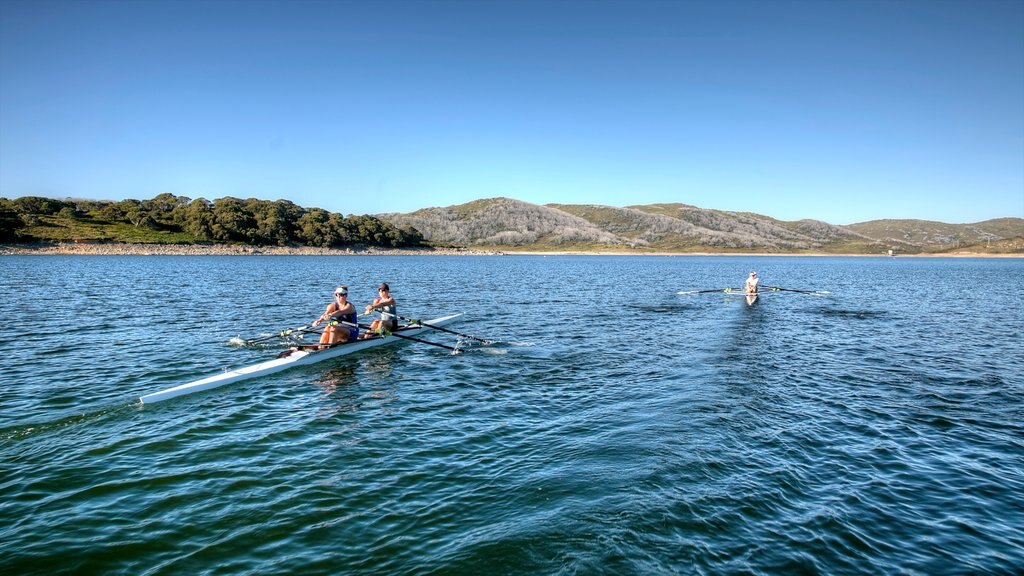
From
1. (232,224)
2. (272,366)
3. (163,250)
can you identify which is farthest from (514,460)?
(232,224)

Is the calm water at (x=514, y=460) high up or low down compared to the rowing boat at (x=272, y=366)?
down

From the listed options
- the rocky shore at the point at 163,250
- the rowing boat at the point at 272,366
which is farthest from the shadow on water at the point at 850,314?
the rocky shore at the point at 163,250

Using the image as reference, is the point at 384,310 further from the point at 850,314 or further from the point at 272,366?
the point at 850,314

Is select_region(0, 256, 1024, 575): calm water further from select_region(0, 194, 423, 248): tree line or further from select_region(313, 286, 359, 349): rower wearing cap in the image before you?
select_region(0, 194, 423, 248): tree line

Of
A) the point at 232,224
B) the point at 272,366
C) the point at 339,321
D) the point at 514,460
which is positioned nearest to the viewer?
the point at 514,460

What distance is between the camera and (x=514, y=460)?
1266cm

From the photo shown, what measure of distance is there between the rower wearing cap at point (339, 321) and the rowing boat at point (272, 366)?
37 centimetres

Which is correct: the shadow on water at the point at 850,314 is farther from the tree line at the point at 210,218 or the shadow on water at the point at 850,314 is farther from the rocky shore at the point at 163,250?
the tree line at the point at 210,218

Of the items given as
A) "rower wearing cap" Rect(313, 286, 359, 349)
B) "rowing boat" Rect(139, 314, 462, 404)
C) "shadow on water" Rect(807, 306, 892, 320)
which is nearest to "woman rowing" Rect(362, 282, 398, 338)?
"rowing boat" Rect(139, 314, 462, 404)

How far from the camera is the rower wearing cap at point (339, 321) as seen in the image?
906 inches

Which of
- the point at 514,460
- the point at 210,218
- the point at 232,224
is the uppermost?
the point at 210,218

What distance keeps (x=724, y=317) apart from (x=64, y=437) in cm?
3733

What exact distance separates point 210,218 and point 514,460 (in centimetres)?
17467

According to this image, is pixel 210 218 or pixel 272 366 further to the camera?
pixel 210 218
